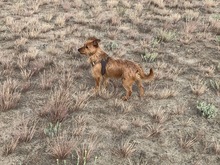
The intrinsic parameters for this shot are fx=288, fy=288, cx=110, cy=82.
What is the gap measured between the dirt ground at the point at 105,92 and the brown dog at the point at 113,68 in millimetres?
532

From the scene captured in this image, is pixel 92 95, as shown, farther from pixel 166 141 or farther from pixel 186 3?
pixel 186 3

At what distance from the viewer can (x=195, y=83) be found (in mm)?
8242

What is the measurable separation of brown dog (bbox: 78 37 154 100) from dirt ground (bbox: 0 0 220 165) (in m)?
0.53

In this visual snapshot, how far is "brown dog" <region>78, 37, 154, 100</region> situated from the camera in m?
6.70

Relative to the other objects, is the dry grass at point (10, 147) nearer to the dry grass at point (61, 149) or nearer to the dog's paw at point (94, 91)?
the dry grass at point (61, 149)

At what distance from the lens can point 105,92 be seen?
715cm

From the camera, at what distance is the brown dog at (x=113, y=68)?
6.70m

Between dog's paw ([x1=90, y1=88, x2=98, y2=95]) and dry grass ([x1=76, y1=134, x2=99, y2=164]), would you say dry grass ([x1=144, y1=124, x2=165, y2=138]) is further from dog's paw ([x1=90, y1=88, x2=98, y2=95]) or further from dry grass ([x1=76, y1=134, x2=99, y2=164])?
dog's paw ([x1=90, y1=88, x2=98, y2=95])

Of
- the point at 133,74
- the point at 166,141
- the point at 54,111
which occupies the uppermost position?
the point at 133,74

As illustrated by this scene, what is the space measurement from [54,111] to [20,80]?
2.13 m

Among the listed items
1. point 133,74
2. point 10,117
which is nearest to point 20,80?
point 10,117

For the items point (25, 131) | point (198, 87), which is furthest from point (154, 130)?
point (25, 131)

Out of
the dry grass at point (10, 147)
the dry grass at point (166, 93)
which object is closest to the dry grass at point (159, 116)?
the dry grass at point (166, 93)

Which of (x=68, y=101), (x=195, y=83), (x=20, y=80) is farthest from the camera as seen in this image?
(x=195, y=83)
